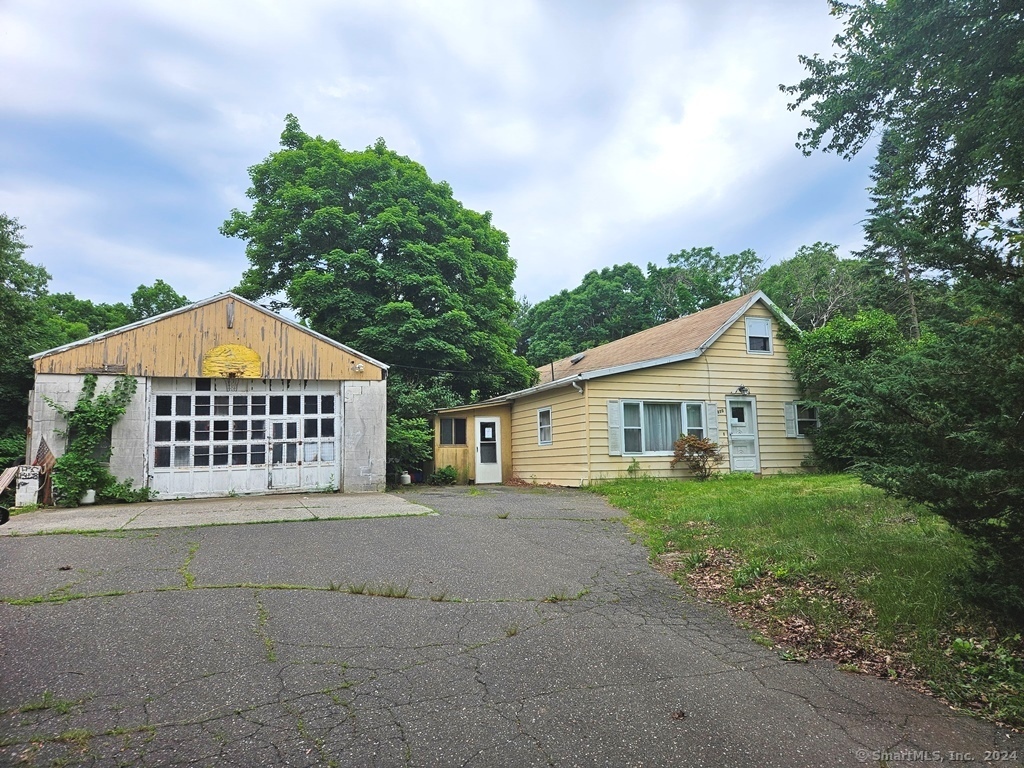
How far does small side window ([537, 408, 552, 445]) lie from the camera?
16.4m

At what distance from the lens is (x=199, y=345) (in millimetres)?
13133

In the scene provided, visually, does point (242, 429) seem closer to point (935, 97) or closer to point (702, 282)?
point (935, 97)

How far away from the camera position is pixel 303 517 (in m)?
9.29

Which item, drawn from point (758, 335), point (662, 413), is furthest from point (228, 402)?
point (758, 335)

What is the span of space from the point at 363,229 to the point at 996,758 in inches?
838

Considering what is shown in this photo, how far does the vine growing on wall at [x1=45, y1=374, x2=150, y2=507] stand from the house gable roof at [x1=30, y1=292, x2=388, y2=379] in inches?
20.4

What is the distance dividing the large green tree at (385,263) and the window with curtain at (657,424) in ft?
22.2

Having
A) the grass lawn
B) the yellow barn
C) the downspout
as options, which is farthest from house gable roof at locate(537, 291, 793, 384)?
the grass lawn

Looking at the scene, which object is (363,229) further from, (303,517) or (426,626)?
(426,626)

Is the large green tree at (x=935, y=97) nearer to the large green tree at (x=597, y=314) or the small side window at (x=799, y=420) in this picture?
the small side window at (x=799, y=420)

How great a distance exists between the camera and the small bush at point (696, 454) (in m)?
14.8

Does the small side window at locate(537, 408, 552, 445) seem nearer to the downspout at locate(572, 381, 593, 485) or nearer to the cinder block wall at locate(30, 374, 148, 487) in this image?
the downspout at locate(572, 381, 593, 485)

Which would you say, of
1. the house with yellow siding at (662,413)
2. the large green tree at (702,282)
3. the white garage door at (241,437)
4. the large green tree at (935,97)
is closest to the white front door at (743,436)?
the house with yellow siding at (662,413)

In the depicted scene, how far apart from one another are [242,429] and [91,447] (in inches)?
116
